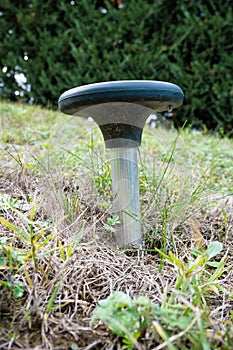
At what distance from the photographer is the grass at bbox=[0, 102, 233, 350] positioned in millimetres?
739

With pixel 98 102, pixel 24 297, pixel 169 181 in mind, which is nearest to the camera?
pixel 24 297

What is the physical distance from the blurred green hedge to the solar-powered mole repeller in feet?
10.6

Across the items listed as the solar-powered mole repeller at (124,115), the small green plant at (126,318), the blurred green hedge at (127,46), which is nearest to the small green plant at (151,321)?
the small green plant at (126,318)

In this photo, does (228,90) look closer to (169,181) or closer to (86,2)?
(86,2)

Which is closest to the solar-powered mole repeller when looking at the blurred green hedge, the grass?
the grass

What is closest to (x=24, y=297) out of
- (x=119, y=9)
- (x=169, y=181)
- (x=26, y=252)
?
(x=26, y=252)

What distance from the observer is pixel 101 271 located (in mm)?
1016

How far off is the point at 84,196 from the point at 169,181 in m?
0.43

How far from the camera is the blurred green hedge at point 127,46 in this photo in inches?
163

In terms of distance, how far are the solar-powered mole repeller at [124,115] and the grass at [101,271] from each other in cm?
7

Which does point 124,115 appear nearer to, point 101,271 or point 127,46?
point 101,271

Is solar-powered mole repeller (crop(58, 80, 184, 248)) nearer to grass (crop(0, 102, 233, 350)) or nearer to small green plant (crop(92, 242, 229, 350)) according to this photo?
grass (crop(0, 102, 233, 350))

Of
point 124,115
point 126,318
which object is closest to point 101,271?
point 126,318

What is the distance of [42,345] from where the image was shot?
73 cm
